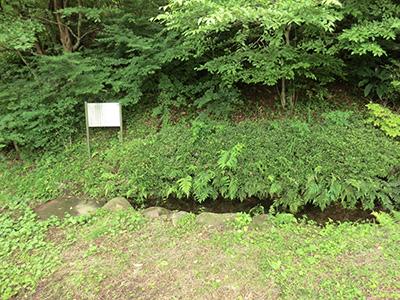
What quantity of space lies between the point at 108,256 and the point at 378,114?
4675 millimetres

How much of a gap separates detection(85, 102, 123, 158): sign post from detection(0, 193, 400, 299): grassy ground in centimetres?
226

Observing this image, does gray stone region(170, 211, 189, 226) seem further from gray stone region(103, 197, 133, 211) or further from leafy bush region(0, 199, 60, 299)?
leafy bush region(0, 199, 60, 299)

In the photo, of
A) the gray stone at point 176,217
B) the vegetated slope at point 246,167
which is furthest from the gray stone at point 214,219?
the vegetated slope at point 246,167

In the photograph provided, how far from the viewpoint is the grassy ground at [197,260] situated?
270cm

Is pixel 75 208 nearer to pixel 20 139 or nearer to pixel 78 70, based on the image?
pixel 20 139

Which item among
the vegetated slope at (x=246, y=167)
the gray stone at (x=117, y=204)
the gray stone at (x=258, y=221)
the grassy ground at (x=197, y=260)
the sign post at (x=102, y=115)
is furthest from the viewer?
the sign post at (x=102, y=115)

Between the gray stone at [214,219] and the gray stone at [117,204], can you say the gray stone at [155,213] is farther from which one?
the gray stone at [214,219]

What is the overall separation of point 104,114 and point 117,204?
2.07 m

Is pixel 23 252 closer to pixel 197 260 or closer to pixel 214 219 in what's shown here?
pixel 197 260

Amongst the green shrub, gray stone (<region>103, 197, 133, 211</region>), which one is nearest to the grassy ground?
gray stone (<region>103, 197, 133, 211</region>)

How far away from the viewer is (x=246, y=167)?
477 centimetres

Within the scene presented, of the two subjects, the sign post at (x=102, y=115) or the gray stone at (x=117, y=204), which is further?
the sign post at (x=102, y=115)

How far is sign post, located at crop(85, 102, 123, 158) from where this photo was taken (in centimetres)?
566

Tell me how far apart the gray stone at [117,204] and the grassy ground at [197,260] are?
32 centimetres
